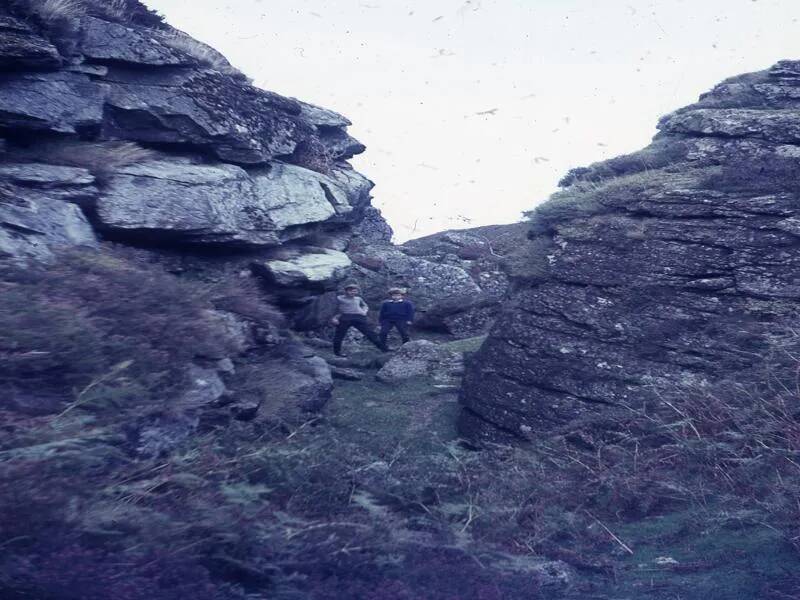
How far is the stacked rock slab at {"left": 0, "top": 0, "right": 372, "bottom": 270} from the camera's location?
1004 cm

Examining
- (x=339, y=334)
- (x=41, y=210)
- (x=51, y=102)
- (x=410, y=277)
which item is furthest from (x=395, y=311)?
(x=41, y=210)

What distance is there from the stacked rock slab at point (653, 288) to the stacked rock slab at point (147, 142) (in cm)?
416

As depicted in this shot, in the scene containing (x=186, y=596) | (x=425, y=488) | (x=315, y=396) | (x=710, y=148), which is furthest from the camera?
(x=710, y=148)

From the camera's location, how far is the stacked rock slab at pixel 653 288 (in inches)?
349

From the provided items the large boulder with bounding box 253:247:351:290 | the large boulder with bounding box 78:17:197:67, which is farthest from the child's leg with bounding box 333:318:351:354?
the large boulder with bounding box 78:17:197:67

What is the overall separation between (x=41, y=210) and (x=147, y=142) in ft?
10.7

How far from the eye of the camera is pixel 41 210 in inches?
354

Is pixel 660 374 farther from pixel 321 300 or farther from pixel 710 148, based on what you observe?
pixel 321 300


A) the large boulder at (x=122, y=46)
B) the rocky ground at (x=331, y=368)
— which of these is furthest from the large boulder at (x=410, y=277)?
the large boulder at (x=122, y=46)

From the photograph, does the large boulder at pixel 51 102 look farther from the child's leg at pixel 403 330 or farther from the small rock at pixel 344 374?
the child's leg at pixel 403 330

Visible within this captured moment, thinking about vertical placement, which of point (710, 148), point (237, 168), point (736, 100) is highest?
point (736, 100)

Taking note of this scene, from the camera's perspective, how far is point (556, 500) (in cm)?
645

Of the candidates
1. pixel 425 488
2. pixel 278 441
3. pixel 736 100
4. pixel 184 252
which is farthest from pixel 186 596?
pixel 736 100

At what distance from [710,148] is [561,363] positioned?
13.1ft
